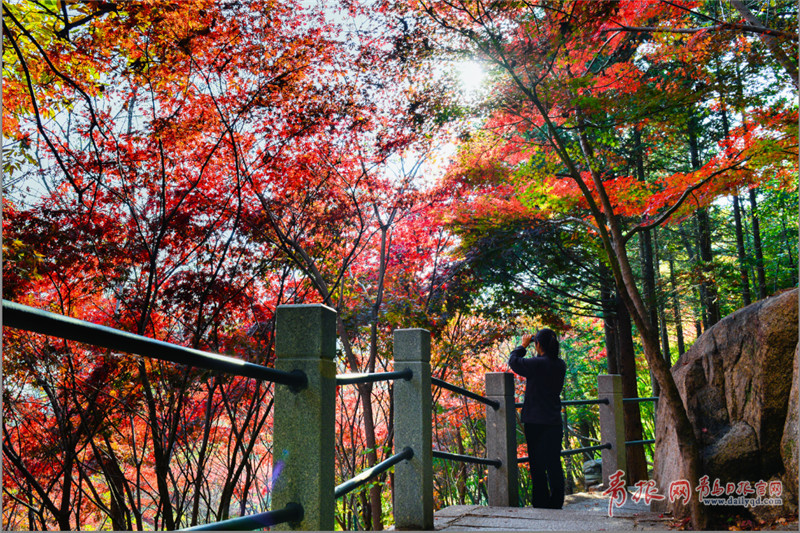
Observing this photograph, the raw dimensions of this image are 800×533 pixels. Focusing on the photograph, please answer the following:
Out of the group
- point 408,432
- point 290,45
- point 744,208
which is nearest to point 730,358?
point 408,432

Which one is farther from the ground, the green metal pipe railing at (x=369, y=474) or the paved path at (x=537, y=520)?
the green metal pipe railing at (x=369, y=474)

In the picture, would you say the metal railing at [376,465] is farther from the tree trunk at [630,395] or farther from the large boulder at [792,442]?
the tree trunk at [630,395]

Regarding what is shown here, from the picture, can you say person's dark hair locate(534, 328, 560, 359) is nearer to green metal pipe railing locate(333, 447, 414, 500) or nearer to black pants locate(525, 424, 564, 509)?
black pants locate(525, 424, 564, 509)

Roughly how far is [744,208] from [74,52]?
15.3m

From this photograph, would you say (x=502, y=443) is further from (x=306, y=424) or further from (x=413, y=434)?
(x=306, y=424)

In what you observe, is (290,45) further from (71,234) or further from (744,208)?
(744,208)

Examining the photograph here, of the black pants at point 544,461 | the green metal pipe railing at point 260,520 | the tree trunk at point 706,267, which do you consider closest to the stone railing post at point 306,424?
the green metal pipe railing at point 260,520

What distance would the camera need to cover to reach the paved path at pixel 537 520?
3.41m

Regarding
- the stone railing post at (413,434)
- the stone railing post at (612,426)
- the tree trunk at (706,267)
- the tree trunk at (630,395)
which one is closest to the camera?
the stone railing post at (413,434)

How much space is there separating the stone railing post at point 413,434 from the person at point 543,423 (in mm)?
1848

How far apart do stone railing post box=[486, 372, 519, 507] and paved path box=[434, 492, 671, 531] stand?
0.31 meters

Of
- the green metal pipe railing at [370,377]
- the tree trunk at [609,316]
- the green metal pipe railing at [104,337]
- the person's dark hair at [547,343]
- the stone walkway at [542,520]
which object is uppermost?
the tree trunk at [609,316]

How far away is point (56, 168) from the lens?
19.5 feet

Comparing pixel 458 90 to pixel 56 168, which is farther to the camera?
pixel 458 90
